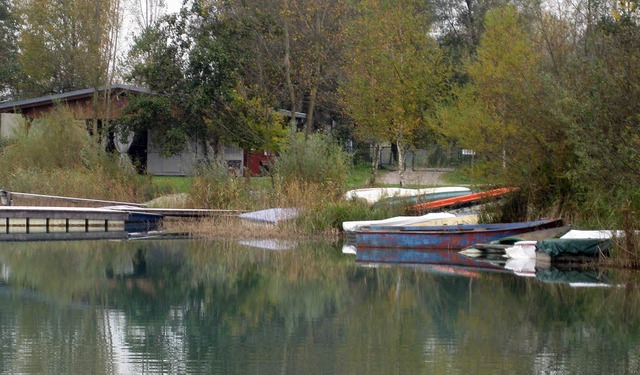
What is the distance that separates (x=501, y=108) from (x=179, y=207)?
11329mm

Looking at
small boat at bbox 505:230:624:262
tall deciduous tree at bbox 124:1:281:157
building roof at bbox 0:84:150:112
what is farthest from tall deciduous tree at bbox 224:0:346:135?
small boat at bbox 505:230:624:262

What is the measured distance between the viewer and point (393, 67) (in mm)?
39906

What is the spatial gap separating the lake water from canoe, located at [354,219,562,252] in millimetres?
1292

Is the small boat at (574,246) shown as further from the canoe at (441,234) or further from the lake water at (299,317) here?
the canoe at (441,234)

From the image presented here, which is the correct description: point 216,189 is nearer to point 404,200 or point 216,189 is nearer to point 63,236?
point 63,236

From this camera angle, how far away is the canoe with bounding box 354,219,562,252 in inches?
983

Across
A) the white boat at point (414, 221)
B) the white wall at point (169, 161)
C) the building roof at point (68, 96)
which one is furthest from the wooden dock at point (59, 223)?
the white wall at point (169, 161)

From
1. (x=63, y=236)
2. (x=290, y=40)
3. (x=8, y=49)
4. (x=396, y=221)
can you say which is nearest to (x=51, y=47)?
(x=8, y=49)

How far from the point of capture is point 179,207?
33469 millimetres

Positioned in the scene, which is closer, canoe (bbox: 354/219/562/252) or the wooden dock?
canoe (bbox: 354/219/562/252)

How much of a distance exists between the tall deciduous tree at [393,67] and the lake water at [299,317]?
16208 millimetres

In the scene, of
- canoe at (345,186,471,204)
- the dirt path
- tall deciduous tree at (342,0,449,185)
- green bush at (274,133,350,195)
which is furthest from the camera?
the dirt path

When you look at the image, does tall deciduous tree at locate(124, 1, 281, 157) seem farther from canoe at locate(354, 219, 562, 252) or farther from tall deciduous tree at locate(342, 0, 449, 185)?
canoe at locate(354, 219, 562, 252)

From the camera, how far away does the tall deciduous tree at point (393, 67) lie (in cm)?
3991
